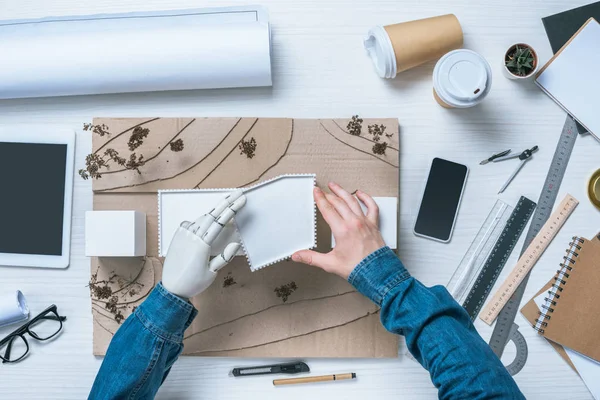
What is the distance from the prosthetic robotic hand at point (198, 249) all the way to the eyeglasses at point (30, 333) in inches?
12.8

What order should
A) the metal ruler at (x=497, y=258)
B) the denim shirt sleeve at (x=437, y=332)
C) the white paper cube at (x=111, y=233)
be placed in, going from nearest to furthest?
the denim shirt sleeve at (x=437, y=332) < the white paper cube at (x=111, y=233) < the metal ruler at (x=497, y=258)

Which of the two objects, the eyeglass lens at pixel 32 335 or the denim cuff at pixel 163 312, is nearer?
the denim cuff at pixel 163 312

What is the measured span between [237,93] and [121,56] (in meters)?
0.23

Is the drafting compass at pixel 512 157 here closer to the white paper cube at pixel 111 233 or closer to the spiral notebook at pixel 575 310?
the spiral notebook at pixel 575 310

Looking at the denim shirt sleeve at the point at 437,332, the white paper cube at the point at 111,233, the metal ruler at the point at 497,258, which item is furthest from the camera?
the metal ruler at the point at 497,258

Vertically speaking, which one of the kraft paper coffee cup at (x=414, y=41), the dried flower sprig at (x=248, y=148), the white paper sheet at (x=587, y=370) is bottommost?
the white paper sheet at (x=587, y=370)

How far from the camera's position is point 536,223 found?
102 centimetres

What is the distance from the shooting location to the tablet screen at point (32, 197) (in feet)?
3.27

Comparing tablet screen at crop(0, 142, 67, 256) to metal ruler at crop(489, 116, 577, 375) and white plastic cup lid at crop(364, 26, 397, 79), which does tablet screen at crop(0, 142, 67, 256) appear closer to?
white plastic cup lid at crop(364, 26, 397, 79)

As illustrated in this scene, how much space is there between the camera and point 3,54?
3.08 ft

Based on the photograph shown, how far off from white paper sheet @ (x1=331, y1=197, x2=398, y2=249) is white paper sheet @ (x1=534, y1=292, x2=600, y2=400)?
1.19 ft

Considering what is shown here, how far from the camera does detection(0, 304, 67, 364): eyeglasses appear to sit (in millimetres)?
1005

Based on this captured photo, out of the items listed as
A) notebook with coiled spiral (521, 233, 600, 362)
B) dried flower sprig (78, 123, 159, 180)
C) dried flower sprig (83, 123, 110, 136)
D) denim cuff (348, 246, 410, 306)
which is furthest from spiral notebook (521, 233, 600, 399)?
dried flower sprig (83, 123, 110, 136)

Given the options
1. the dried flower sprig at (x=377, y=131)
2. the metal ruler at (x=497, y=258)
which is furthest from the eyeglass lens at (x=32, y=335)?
the metal ruler at (x=497, y=258)
